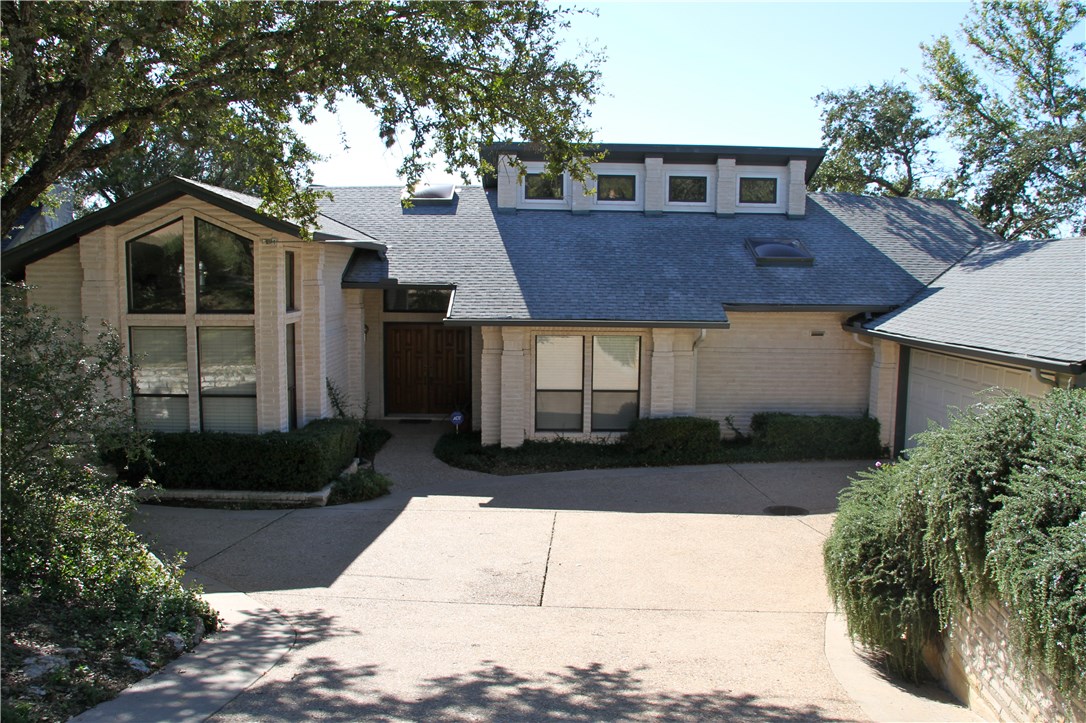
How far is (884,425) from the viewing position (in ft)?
52.0

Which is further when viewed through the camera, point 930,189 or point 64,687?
point 930,189

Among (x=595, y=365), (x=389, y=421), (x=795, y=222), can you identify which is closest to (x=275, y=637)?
(x=595, y=365)

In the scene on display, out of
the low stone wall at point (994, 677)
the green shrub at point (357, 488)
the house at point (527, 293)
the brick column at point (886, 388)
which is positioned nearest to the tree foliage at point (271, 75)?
the house at point (527, 293)

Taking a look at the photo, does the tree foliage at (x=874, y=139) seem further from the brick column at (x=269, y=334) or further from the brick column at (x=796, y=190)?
the brick column at (x=269, y=334)

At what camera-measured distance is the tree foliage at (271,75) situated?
8.56 m

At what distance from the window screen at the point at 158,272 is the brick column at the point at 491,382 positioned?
212 inches

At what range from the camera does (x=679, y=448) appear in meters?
15.2

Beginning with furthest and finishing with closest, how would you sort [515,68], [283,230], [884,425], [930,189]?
[930,189]
[884,425]
[283,230]
[515,68]

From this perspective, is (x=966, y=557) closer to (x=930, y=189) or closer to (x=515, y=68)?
(x=515, y=68)

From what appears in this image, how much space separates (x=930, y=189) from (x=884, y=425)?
15.0 meters

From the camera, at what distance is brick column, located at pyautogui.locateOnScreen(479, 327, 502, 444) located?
15.6 metres

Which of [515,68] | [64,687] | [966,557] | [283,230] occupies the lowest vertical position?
[64,687]

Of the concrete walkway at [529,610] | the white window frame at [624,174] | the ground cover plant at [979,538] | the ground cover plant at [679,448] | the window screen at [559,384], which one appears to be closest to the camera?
the ground cover plant at [979,538]

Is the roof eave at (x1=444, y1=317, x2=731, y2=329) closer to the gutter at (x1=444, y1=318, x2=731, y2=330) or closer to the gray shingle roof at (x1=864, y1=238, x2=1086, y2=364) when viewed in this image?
the gutter at (x1=444, y1=318, x2=731, y2=330)
